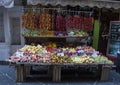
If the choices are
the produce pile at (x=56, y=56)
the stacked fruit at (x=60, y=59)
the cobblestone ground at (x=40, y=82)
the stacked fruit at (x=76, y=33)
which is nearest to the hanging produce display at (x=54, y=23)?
the stacked fruit at (x=76, y=33)

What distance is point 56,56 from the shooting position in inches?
344

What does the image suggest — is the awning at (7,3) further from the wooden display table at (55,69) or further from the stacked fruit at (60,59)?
the stacked fruit at (60,59)

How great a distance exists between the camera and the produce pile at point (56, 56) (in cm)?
855

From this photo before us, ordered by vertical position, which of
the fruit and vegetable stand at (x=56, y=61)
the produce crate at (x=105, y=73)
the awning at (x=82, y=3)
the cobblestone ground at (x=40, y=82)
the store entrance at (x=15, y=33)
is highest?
the awning at (x=82, y=3)

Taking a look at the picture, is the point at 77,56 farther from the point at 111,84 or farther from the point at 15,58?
the point at 15,58

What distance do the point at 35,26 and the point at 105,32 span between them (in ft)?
12.4

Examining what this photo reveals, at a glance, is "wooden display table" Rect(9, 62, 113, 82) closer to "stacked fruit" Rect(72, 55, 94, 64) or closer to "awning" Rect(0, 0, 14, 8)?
"stacked fruit" Rect(72, 55, 94, 64)

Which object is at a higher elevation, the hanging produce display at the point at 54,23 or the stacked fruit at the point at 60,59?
the hanging produce display at the point at 54,23

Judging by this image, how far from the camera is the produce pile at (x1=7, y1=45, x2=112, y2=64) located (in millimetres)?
8555

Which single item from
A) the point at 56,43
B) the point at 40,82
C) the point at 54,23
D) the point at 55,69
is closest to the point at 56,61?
the point at 55,69

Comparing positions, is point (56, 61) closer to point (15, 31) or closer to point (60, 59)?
point (60, 59)

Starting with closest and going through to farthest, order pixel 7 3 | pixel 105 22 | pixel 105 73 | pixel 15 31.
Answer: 1. pixel 105 73
2. pixel 7 3
3. pixel 15 31
4. pixel 105 22

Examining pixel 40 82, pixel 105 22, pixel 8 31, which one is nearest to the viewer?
pixel 40 82

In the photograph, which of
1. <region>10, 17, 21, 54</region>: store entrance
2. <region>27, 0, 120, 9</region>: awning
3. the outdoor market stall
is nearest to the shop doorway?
<region>10, 17, 21, 54</region>: store entrance
